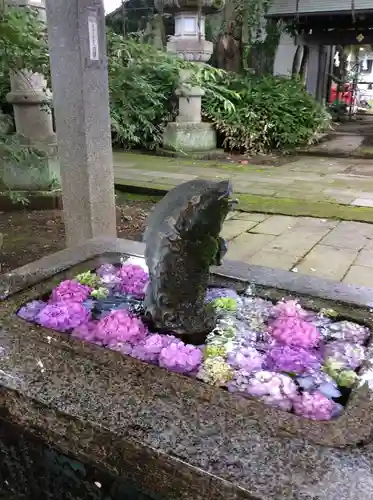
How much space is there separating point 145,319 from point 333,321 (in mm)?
604

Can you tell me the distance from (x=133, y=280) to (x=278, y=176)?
4.37m

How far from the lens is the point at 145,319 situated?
151 centimetres

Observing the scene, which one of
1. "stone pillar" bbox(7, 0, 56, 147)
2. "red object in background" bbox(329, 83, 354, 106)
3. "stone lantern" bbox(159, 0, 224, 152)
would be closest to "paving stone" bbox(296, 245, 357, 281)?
"stone pillar" bbox(7, 0, 56, 147)

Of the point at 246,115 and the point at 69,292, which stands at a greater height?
the point at 246,115

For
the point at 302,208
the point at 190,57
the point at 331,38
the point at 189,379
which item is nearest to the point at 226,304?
the point at 189,379

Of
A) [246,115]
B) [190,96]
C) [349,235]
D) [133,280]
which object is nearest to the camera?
[133,280]

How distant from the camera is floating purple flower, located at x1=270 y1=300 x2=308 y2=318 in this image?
151 centimetres

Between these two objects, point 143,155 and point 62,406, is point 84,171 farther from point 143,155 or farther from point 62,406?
point 143,155

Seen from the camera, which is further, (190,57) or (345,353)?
(190,57)

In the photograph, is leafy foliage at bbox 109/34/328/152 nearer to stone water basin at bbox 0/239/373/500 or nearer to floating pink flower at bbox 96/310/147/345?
floating pink flower at bbox 96/310/147/345

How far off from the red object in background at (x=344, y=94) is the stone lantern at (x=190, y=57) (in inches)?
344

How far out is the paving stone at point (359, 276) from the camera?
278cm

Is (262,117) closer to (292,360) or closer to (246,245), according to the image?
(246,245)

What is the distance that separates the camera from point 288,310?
152cm
